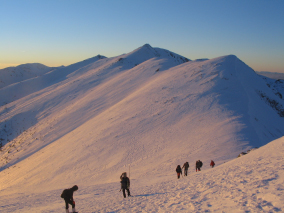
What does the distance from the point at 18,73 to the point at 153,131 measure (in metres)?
163

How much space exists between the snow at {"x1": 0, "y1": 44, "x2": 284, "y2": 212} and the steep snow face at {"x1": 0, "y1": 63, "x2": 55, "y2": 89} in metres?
111

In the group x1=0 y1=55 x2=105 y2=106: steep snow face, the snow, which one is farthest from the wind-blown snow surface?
x1=0 y1=55 x2=105 y2=106: steep snow face

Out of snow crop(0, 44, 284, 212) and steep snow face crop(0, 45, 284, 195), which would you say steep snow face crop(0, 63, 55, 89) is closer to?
snow crop(0, 44, 284, 212)

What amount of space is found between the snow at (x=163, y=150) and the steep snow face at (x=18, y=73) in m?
111

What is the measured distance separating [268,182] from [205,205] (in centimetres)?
278

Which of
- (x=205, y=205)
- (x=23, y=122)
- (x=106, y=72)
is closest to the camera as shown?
(x=205, y=205)

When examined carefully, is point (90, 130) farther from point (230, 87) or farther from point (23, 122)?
point (23, 122)

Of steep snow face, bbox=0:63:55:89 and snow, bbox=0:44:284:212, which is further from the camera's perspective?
steep snow face, bbox=0:63:55:89

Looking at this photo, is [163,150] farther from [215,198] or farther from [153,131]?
[215,198]

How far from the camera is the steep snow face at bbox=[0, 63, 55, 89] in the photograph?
141m

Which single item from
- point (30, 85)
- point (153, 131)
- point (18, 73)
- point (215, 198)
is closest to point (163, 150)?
point (153, 131)

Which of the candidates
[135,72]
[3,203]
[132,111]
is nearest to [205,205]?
[3,203]

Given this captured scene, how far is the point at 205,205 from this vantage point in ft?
22.6

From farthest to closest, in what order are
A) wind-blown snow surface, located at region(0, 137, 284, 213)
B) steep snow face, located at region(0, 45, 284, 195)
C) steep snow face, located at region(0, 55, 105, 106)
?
steep snow face, located at region(0, 55, 105, 106)
steep snow face, located at region(0, 45, 284, 195)
wind-blown snow surface, located at region(0, 137, 284, 213)
